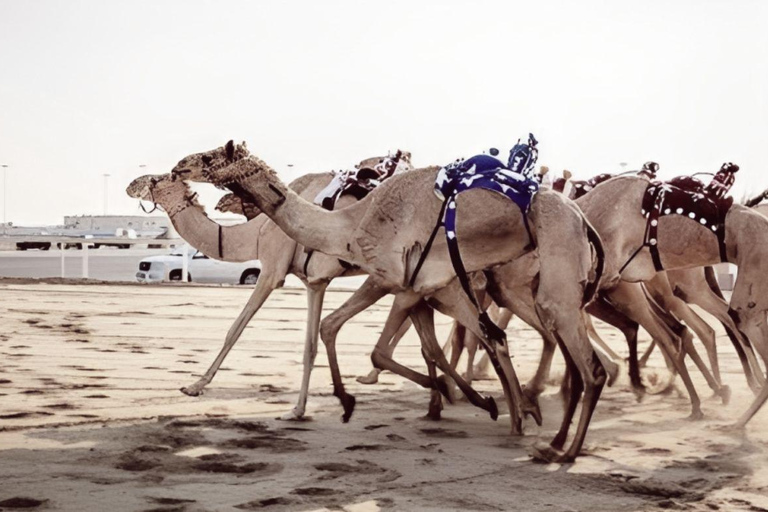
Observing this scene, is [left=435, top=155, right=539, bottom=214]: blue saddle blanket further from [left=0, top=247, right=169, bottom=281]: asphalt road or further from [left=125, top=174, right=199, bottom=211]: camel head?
[left=0, top=247, right=169, bottom=281]: asphalt road

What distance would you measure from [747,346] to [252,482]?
5.95 metres

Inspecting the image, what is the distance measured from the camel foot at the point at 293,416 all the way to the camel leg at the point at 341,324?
342 mm

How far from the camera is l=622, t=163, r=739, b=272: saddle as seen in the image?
31.6 ft

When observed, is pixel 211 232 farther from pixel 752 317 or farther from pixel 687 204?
pixel 752 317

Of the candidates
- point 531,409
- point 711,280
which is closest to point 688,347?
point 711,280

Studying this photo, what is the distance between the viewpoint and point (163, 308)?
2152 centimetres

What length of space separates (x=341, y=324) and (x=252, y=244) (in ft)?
6.34

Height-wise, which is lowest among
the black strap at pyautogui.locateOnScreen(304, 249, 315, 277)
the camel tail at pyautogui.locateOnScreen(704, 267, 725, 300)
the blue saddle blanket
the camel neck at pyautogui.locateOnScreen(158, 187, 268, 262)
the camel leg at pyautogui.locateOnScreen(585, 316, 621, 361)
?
the camel leg at pyautogui.locateOnScreen(585, 316, 621, 361)

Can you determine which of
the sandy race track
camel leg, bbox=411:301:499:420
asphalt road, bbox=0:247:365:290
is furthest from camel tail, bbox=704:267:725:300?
asphalt road, bbox=0:247:365:290

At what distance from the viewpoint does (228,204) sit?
11000 millimetres

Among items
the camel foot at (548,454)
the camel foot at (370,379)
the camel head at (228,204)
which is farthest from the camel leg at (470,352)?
the camel foot at (548,454)

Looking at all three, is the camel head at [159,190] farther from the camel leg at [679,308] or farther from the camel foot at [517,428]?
the camel leg at [679,308]

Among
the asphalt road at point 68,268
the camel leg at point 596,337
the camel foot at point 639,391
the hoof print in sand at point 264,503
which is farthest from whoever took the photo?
the asphalt road at point 68,268

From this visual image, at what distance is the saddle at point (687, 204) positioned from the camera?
9633mm
